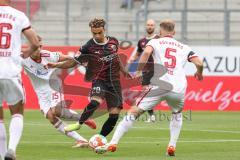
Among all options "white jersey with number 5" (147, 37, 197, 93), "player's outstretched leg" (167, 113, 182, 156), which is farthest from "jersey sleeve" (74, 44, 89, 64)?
"player's outstretched leg" (167, 113, 182, 156)

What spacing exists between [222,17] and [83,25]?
5090mm

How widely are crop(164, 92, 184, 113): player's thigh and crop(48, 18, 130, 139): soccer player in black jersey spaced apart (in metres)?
1.14

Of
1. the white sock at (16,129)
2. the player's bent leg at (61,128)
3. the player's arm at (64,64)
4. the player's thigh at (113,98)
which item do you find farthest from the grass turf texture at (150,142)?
the white sock at (16,129)

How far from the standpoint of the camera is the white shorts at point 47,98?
619 inches

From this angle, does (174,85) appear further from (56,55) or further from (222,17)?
(222,17)

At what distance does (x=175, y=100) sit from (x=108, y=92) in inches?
57.2

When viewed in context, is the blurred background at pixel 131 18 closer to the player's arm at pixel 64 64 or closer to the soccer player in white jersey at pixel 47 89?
the soccer player in white jersey at pixel 47 89

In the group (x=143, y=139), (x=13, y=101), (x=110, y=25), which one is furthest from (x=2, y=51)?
(x=110, y=25)

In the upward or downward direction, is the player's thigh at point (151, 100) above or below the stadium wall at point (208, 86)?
above

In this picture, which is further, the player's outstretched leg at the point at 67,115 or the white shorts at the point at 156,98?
the player's outstretched leg at the point at 67,115

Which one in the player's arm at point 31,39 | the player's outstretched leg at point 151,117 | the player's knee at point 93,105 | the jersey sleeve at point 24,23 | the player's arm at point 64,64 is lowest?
the player's outstretched leg at point 151,117

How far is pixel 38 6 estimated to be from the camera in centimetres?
3061

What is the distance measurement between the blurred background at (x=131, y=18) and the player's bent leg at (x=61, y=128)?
1373 centimetres

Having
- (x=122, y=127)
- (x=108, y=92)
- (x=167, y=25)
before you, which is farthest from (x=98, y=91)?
(x=167, y=25)
